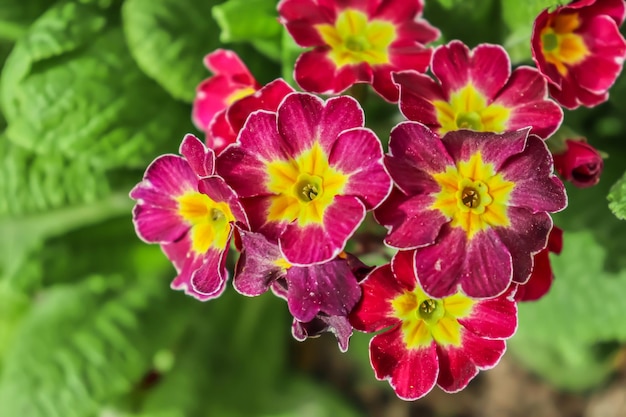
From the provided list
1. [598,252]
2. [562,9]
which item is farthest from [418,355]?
[598,252]

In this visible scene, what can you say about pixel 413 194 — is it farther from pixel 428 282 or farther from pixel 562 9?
pixel 562 9

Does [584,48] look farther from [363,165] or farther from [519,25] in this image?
[363,165]

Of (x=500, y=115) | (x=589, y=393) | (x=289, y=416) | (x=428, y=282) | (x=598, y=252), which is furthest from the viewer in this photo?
(x=589, y=393)

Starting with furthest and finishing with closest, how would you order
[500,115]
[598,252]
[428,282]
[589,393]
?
[589,393], [598,252], [500,115], [428,282]

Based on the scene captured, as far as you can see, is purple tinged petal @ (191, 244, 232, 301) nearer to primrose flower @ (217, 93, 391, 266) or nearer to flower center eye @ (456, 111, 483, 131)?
primrose flower @ (217, 93, 391, 266)

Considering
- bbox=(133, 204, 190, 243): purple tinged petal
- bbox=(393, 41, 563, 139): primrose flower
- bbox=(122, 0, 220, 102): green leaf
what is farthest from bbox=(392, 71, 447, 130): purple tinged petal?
bbox=(122, 0, 220, 102): green leaf

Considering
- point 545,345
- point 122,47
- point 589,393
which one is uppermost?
point 122,47

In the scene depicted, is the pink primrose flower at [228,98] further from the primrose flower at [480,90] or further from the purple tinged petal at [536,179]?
the purple tinged petal at [536,179]
